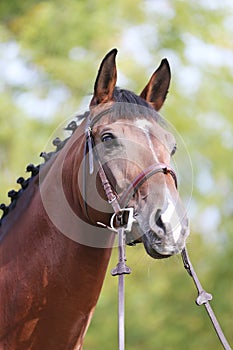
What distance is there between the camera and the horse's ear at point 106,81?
3.45 metres

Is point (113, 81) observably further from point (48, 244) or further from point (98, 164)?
point (48, 244)

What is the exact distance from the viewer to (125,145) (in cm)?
324

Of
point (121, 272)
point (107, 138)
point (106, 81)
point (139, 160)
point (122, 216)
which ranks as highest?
point (106, 81)

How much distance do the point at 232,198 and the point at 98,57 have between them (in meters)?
3.15

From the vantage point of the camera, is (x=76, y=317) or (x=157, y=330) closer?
(x=76, y=317)

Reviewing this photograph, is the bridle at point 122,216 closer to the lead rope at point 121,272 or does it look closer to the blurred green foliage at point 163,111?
the lead rope at point 121,272

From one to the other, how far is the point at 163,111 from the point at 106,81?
7.83 m

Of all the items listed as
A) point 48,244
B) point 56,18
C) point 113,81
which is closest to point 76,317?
point 48,244

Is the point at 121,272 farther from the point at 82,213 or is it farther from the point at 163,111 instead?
the point at 163,111

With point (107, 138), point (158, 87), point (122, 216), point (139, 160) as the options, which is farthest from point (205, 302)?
point (158, 87)

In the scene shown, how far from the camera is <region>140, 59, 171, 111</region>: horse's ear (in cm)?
367

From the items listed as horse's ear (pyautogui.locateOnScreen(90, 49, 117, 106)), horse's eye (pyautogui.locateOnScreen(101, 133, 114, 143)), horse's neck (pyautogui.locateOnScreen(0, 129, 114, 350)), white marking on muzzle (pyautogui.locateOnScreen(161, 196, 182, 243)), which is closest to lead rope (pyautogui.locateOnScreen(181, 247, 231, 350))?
white marking on muzzle (pyautogui.locateOnScreen(161, 196, 182, 243))

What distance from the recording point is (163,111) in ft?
37.0

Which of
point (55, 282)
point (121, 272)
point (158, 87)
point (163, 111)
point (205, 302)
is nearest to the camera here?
point (121, 272)
